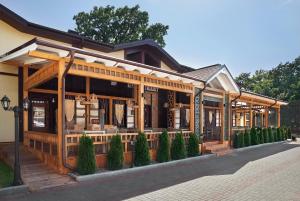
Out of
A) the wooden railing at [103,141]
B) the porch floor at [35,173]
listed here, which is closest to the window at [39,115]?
the porch floor at [35,173]

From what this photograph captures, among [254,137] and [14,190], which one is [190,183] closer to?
[14,190]

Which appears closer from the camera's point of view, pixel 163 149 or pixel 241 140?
pixel 163 149

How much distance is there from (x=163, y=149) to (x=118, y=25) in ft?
86.2

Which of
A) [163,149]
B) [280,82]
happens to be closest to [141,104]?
[163,149]

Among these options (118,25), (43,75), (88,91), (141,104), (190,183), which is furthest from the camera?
(118,25)

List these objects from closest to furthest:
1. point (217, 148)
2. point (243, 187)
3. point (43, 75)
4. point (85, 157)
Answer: point (243, 187)
point (85, 157)
point (43, 75)
point (217, 148)

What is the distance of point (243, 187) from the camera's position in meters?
7.72

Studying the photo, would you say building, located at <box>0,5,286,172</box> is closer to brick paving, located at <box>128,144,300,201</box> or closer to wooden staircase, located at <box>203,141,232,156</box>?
wooden staircase, located at <box>203,141,232,156</box>

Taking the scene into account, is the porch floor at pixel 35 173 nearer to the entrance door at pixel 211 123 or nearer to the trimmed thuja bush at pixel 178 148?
the trimmed thuja bush at pixel 178 148

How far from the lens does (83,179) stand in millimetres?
8070

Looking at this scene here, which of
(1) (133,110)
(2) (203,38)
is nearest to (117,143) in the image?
(1) (133,110)

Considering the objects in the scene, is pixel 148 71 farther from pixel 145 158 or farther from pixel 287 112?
pixel 287 112

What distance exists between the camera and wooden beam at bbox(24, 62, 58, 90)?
8812 mm

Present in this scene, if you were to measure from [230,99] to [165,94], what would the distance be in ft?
13.7
